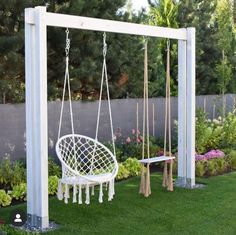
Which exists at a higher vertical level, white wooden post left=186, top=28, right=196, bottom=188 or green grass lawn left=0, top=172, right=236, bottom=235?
white wooden post left=186, top=28, right=196, bottom=188

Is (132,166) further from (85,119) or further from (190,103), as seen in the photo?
(190,103)

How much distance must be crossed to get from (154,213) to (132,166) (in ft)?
8.48

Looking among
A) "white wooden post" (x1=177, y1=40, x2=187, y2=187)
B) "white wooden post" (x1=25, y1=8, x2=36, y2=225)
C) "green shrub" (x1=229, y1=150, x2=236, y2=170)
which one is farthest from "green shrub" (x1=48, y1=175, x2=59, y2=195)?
"green shrub" (x1=229, y1=150, x2=236, y2=170)

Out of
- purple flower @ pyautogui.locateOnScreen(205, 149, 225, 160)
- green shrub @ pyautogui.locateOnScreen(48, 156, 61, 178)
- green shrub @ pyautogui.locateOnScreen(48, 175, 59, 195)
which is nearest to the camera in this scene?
green shrub @ pyautogui.locateOnScreen(48, 175, 59, 195)

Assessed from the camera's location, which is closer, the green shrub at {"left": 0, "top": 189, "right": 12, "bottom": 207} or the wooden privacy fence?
the green shrub at {"left": 0, "top": 189, "right": 12, "bottom": 207}

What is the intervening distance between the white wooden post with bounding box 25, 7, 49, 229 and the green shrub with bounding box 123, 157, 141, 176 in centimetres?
333

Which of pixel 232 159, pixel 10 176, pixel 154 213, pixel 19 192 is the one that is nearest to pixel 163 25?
pixel 232 159

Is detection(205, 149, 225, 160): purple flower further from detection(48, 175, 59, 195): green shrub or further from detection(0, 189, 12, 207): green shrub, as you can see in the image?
detection(0, 189, 12, 207): green shrub

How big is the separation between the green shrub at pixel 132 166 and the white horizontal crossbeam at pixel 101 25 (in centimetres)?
251

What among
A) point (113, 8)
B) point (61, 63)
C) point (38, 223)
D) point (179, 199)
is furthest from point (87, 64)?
point (38, 223)

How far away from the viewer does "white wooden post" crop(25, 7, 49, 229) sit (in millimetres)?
5430

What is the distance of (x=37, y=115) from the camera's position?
546 cm

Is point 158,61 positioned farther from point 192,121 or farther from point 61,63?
point 192,121

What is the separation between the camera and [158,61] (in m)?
13.0
